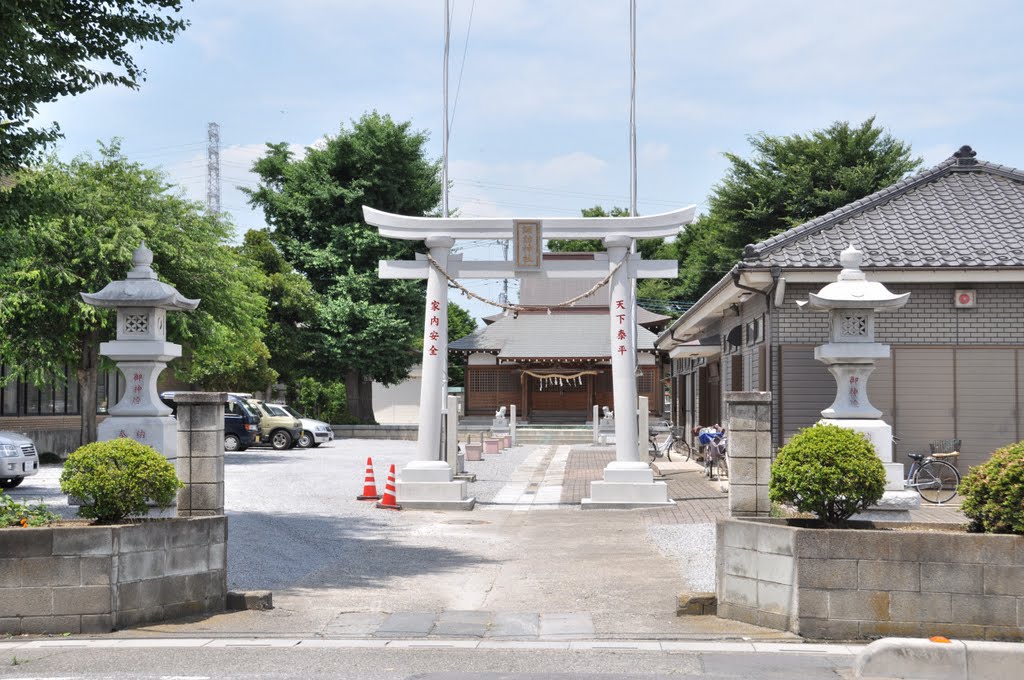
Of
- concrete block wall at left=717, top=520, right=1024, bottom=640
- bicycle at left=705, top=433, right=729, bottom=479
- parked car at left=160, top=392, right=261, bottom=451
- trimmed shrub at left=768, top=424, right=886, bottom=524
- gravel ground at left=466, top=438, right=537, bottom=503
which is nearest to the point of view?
concrete block wall at left=717, top=520, right=1024, bottom=640

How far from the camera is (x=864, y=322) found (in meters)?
12.7

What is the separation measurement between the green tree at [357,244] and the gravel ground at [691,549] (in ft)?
105

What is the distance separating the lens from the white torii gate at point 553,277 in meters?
18.1

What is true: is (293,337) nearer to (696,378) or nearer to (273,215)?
(273,215)

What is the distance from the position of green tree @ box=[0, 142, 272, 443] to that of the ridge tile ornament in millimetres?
11498

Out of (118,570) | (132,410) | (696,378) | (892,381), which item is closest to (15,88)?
(132,410)

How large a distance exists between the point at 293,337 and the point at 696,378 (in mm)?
20768

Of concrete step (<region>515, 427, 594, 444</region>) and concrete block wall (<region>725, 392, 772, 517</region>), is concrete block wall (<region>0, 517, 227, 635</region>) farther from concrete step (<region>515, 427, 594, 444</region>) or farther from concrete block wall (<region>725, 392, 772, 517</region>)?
concrete step (<region>515, 427, 594, 444</region>)

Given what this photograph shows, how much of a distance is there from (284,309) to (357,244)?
4284 millimetres

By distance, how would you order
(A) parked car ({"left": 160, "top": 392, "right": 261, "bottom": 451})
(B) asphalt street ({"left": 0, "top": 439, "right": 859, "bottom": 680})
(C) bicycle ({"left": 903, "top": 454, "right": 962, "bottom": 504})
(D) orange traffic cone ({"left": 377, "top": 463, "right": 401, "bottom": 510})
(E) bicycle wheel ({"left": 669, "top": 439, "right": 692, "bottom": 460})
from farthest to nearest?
(A) parked car ({"left": 160, "top": 392, "right": 261, "bottom": 451}) → (E) bicycle wheel ({"left": 669, "top": 439, "right": 692, "bottom": 460}) → (D) orange traffic cone ({"left": 377, "top": 463, "right": 401, "bottom": 510}) → (C) bicycle ({"left": 903, "top": 454, "right": 962, "bottom": 504}) → (B) asphalt street ({"left": 0, "top": 439, "right": 859, "bottom": 680})

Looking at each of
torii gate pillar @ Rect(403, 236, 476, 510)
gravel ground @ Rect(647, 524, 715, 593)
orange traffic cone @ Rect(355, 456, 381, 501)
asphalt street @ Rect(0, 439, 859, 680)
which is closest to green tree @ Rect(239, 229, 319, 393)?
orange traffic cone @ Rect(355, 456, 381, 501)

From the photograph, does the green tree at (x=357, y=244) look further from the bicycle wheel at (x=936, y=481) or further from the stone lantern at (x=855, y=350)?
the stone lantern at (x=855, y=350)

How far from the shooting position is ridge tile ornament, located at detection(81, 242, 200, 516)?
39.6 ft

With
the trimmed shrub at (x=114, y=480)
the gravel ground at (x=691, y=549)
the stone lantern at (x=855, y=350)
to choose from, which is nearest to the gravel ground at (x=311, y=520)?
the gravel ground at (x=691, y=549)
